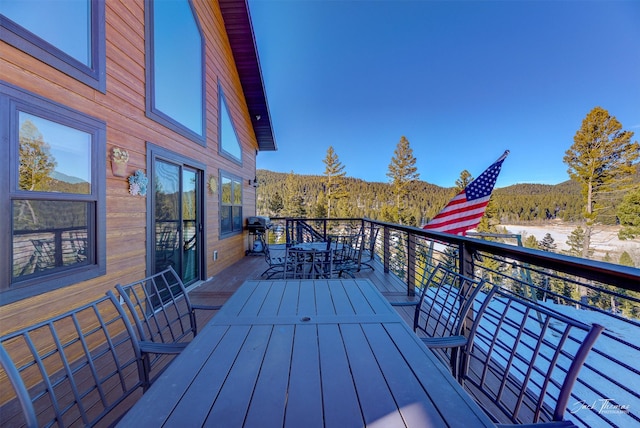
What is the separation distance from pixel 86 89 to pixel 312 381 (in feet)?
9.71

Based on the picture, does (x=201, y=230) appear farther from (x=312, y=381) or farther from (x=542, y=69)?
(x=542, y=69)

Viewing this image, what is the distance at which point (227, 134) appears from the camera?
566 cm

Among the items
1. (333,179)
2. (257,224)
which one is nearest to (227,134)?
(257,224)

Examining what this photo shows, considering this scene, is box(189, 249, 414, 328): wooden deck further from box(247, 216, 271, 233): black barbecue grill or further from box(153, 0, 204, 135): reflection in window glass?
box(153, 0, 204, 135): reflection in window glass

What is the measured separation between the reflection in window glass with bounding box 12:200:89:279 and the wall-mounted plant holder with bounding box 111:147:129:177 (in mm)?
430

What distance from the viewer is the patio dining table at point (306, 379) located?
2.48 ft

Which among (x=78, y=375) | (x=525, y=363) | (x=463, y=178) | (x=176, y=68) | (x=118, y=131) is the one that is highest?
(x=463, y=178)

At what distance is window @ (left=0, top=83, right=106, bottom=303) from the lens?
1.75 metres

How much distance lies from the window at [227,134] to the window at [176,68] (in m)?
0.78

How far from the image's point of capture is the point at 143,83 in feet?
10.0

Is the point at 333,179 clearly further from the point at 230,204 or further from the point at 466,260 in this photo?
the point at 466,260

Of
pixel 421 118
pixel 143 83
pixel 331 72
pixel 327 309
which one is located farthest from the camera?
pixel 421 118

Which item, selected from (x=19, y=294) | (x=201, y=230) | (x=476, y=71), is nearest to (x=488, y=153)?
(x=476, y=71)

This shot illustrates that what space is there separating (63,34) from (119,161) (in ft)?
3.46
